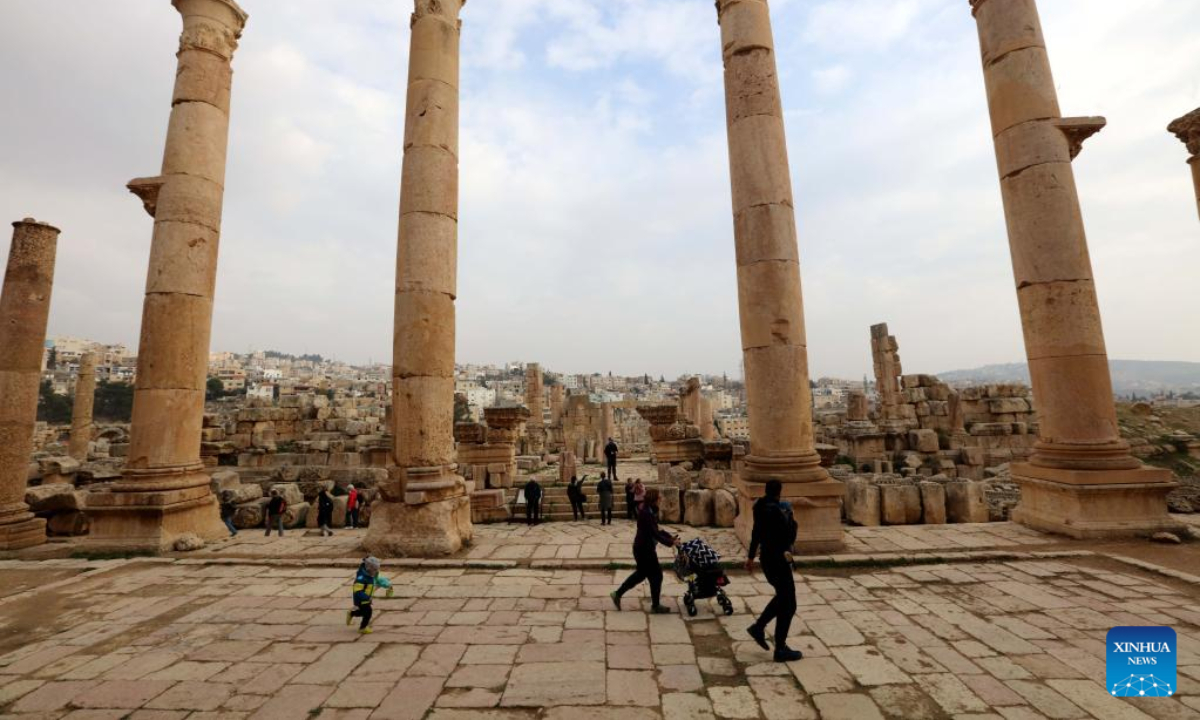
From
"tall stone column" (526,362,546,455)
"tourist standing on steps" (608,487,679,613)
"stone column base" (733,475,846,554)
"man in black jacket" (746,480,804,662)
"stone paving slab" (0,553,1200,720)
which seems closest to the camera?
"stone paving slab" (0,553,1200,720)

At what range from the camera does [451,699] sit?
357 centimetres

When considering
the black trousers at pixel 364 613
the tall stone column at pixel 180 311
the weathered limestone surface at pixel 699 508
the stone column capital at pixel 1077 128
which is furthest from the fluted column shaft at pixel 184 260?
the stone column capital at pixel 1077 128

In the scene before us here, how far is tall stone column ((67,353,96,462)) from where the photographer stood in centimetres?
2286

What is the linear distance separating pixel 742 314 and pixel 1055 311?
4857 mm

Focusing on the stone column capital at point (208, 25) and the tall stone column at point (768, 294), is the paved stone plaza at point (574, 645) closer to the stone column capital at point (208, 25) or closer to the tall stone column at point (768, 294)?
the tall stone column at point (768, 294)

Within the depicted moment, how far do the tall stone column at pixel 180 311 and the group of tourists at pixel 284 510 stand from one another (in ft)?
2.99

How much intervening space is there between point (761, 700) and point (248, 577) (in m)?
6.59

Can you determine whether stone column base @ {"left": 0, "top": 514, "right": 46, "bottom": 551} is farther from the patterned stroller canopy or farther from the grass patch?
the patterned stroller canopy

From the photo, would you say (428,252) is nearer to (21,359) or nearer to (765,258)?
(765,258)

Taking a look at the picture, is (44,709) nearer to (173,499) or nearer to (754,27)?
(173,499)

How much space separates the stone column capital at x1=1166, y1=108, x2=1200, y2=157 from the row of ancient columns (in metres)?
3.51

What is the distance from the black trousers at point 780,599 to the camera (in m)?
4.06

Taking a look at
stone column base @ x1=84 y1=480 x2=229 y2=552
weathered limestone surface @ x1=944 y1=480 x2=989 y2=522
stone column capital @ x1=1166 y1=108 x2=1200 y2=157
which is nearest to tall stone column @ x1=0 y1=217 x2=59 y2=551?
stone column base @ x1=84 y1=480 x2=229 y2=552

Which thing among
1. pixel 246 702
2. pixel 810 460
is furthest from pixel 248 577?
pixel 810 460
